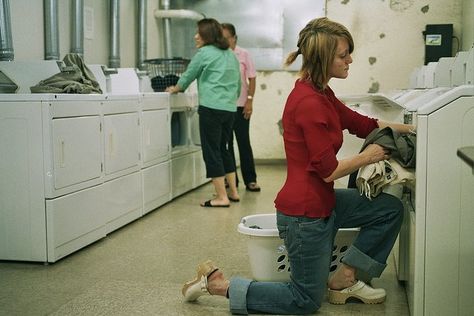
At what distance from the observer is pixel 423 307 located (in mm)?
2158

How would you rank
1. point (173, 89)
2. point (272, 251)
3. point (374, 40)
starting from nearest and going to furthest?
point (272, 251), point (173, 89), point (374, 40)

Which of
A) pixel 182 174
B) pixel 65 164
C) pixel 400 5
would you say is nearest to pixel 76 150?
pixel 65 164

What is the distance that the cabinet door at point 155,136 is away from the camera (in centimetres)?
446

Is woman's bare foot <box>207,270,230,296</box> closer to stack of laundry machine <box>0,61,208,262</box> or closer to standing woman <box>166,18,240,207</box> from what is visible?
stack of laundry machine <box>0,61,208,262</box>

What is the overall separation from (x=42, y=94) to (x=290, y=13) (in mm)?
4401

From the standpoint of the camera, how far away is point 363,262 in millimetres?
2438

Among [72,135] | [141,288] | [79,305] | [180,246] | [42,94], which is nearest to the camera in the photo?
[79,305]

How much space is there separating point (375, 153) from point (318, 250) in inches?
16.5

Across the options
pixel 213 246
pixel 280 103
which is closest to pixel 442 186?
pixel 213 246

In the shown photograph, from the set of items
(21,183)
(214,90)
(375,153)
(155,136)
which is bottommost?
(21,183)

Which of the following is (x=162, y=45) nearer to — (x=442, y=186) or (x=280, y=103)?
(x=280, y=103)

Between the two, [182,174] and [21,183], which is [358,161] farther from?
[182,174]

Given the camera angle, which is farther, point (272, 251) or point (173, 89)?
point (173, 89)

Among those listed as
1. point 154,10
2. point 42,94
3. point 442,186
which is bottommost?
point 442,186
